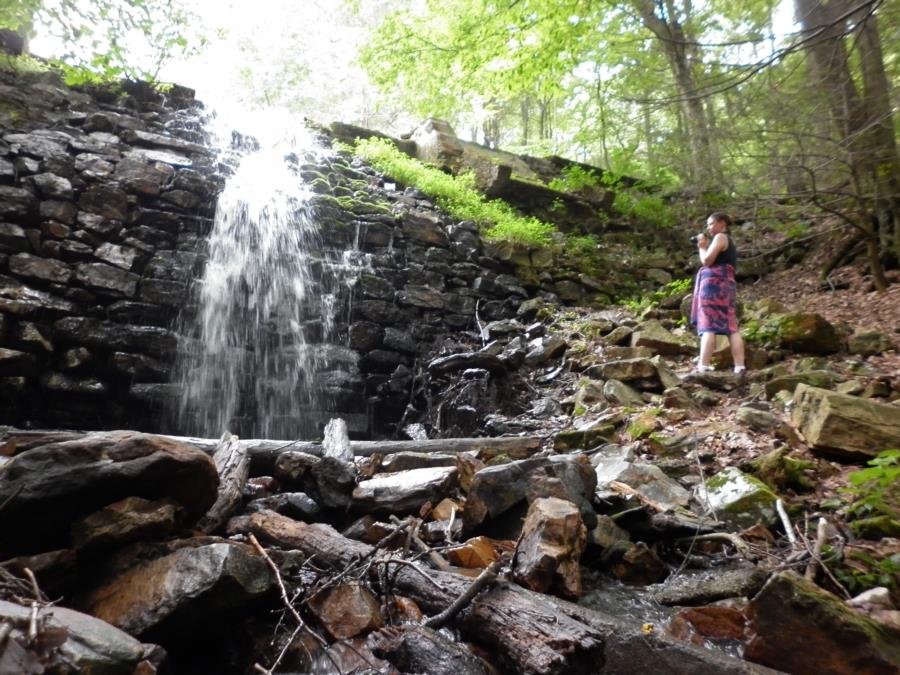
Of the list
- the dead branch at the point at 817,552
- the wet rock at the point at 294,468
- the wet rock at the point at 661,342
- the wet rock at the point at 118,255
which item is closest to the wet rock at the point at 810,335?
the wet rock at the point at 661,342

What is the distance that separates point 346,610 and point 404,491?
101 cm

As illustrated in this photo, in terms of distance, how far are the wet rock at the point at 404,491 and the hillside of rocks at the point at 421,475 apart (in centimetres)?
2

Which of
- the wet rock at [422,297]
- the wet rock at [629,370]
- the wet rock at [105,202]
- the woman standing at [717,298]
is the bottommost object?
the wet rock at [629,370]

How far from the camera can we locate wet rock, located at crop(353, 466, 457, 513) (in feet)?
9.64

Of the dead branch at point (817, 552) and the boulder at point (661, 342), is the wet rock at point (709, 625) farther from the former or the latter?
the boulder at point (661, 342)

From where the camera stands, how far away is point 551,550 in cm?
222

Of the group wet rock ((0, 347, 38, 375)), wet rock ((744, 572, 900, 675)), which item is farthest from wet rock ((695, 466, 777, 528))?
wet rock ((0, 347, 38, 375))

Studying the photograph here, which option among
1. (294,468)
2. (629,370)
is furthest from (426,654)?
(629,370)

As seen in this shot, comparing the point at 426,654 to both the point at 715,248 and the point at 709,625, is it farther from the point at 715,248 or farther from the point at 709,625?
the point at 715,248

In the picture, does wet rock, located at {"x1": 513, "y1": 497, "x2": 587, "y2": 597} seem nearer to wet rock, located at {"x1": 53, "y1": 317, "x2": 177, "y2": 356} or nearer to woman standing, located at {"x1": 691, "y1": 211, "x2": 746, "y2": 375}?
woman standing, located at {"x1": 691, "y1": 211, "x2": 746, "y2": 375}

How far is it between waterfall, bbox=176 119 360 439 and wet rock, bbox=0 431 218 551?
422 cm

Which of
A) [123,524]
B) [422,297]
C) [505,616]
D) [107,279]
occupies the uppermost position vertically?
[422,297]

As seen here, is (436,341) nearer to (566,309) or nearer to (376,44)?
(566,309)

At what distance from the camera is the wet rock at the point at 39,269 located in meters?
6.14
